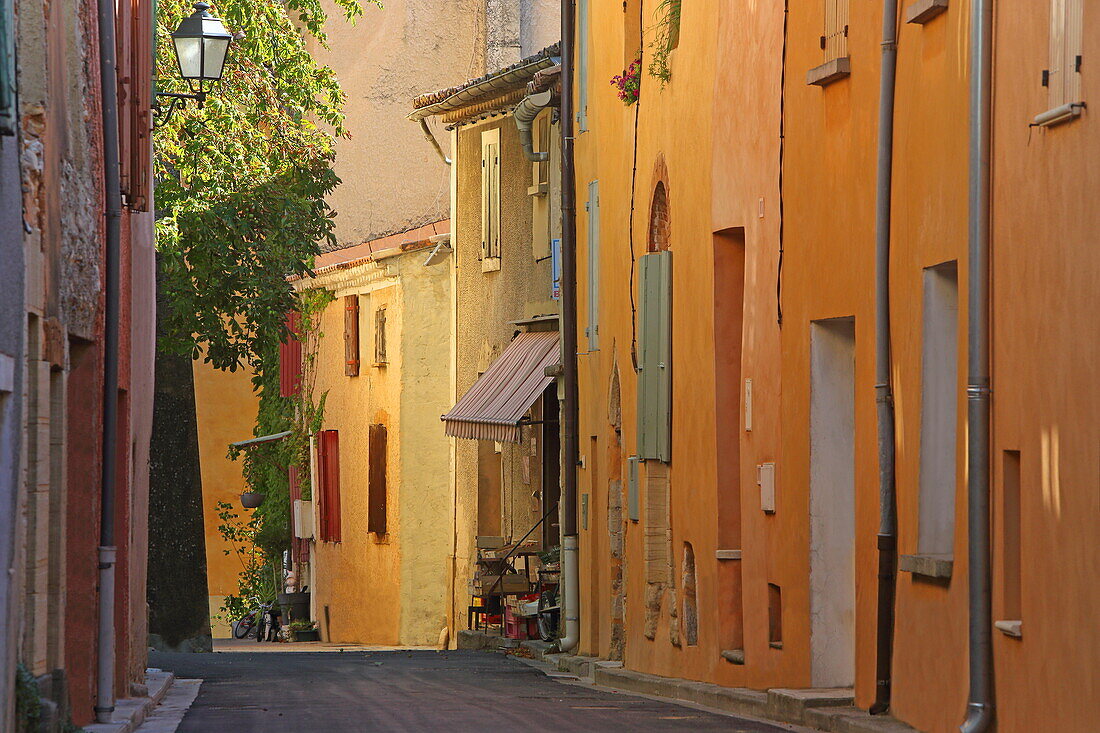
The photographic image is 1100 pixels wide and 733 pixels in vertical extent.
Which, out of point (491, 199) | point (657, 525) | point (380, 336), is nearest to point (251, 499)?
point (380, 336)

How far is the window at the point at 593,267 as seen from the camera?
68.0ft

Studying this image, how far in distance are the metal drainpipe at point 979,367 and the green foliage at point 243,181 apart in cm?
1258

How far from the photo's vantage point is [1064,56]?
8.23 m

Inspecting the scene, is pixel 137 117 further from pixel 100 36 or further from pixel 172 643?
pixel 172 643

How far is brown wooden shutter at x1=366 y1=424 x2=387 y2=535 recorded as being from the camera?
1180 inches

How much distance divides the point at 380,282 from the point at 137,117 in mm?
16239

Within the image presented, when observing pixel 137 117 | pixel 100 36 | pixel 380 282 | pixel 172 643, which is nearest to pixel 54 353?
pixel 100 36

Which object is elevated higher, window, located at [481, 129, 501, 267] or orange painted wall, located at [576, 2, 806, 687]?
window, located at [481, 129, 501, 267]

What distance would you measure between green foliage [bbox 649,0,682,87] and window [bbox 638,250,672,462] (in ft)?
5.69

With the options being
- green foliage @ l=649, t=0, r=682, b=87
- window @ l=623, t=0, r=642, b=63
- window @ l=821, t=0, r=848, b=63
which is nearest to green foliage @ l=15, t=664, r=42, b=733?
window @ l=821, t=0, r=848, b=63

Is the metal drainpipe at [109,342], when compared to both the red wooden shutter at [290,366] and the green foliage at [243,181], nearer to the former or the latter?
the green foliage at [243,181]

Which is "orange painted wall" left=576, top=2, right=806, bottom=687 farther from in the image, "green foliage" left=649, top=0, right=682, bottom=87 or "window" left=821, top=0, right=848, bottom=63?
"window" left=821, top=0, right=848, bottom=63

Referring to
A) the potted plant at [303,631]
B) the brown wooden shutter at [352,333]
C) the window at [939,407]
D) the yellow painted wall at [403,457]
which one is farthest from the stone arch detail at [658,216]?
the potted plant at [303,631]

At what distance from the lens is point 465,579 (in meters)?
27.6
